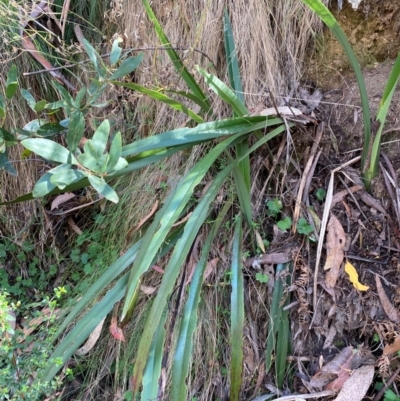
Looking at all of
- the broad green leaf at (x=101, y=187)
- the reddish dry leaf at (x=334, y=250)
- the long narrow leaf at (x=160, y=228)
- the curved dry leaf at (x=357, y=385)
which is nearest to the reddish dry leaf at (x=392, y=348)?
the curved dry leaf at (x=357, y=385)

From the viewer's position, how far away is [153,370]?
851 mm

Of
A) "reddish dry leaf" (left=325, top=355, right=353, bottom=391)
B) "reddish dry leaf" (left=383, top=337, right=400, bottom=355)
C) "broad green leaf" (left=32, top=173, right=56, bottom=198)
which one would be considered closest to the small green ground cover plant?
"broad green leaf" (left=32, top=173, right=56, bottom=198)

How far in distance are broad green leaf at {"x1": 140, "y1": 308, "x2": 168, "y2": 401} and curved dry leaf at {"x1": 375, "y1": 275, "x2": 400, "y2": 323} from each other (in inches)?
19.6

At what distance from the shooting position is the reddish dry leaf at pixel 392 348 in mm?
898

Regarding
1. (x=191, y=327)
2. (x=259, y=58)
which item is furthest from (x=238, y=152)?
(x=191, y=327)

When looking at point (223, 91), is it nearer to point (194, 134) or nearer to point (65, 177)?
point (194, 134)

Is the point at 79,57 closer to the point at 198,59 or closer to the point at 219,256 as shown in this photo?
the point at 198,59

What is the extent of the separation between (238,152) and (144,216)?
0.33m

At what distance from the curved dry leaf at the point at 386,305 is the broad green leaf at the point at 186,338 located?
395 millimetres

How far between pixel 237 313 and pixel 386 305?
0.34m

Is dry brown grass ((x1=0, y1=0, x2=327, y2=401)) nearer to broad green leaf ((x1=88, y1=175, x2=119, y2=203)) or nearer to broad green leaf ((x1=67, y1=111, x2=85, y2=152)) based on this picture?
broad green leaf ((x1=67, y1=111, x2=85, y2=152))

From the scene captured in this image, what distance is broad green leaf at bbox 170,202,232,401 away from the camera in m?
0.83

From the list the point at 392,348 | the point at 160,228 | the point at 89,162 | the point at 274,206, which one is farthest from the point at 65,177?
the point at 392,348

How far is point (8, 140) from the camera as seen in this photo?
0.86 m
